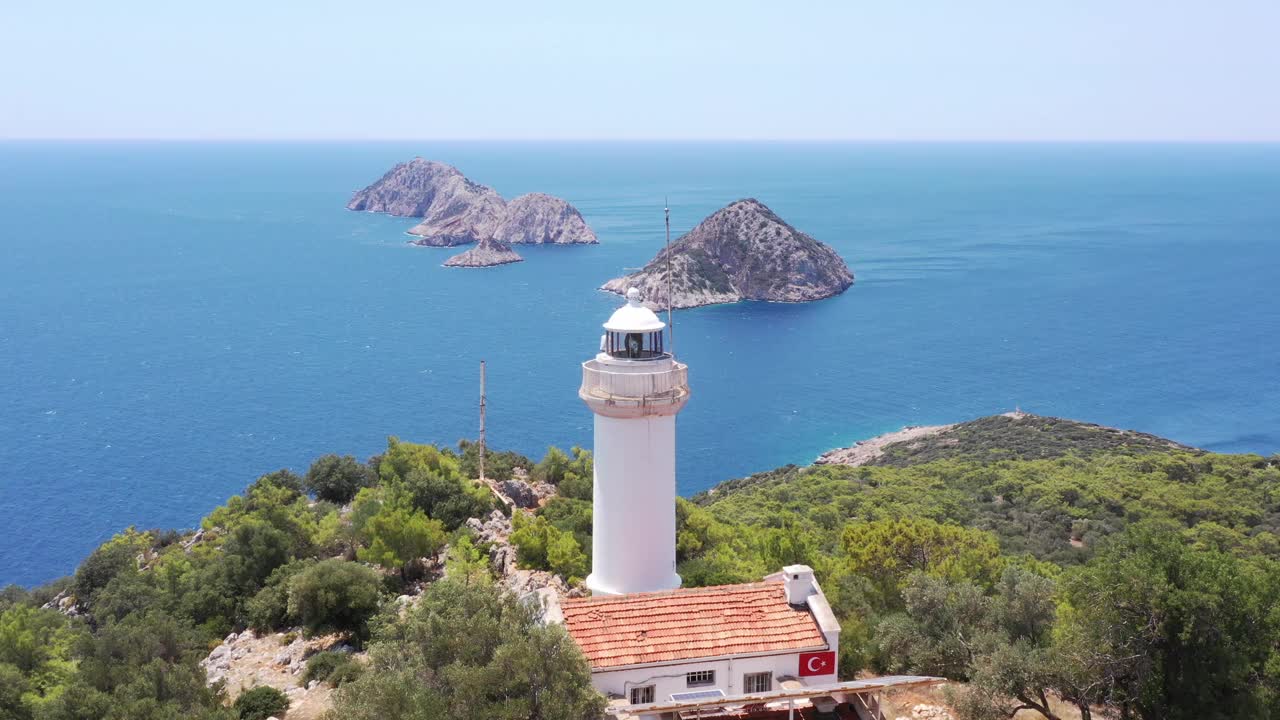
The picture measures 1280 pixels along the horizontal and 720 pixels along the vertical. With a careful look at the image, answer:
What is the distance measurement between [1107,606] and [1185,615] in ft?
3.34

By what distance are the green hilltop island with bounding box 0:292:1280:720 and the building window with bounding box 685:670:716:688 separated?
0.03 m

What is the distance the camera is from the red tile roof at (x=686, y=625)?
1398 cm

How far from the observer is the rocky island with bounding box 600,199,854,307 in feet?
456

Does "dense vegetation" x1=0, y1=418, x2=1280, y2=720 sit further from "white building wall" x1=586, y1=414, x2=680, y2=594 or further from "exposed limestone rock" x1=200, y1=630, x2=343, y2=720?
"white building wall" x1=586, y1=414, x2=680, y2=594

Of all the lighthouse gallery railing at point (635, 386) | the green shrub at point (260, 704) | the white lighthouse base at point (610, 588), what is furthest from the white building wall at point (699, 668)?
the green shrub at point (260, 704)

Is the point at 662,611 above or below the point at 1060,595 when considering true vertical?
above

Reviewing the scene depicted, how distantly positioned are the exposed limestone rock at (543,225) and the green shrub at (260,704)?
168 metres

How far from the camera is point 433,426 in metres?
82.0

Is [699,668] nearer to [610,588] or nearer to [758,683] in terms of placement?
[758,683]

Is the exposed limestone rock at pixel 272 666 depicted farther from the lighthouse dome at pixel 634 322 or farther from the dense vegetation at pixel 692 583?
the lighthouse dome at pixel 634 322

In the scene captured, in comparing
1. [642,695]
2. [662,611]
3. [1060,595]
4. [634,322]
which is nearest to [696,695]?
[642,695]

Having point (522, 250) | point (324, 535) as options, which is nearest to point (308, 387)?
point (324, 535)

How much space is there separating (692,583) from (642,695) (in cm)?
761

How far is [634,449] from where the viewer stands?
631 inches
